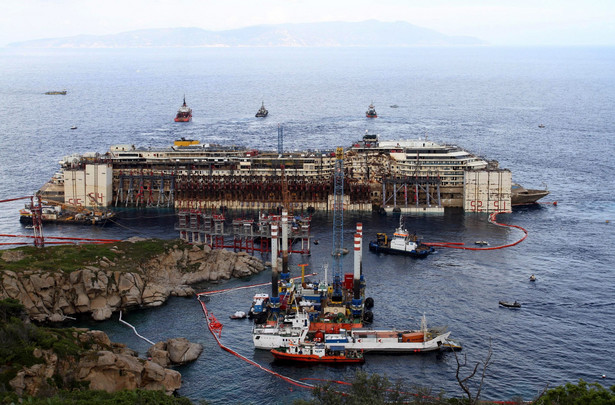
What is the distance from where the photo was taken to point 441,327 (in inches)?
2940

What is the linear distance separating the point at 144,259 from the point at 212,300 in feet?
35.0

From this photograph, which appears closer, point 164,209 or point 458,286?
point 458,286

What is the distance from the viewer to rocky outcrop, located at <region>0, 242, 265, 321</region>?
78.2m

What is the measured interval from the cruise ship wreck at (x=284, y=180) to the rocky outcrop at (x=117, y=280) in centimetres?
3438

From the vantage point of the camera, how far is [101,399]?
53.3m

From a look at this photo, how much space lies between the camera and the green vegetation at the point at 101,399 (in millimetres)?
50469

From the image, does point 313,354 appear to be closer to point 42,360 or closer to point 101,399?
point 101,399

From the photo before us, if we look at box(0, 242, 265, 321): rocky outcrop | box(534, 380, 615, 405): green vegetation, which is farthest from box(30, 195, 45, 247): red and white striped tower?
box(534, 380, 615, 405): green vegetation

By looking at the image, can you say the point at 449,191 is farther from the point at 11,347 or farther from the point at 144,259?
the point at 11,347

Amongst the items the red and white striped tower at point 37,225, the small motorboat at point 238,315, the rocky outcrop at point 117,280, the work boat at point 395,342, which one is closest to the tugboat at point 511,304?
the work boat at point 395,342

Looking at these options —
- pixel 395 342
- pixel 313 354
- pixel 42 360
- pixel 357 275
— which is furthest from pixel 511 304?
pixel 42 360

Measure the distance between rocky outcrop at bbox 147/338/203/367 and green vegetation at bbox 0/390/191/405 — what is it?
12.8 meters

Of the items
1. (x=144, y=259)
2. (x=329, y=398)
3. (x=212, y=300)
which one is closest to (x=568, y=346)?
(x=329, y=398)

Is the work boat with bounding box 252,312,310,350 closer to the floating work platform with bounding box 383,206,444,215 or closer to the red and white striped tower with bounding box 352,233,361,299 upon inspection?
the red and white striped tower with bounding box 352,233,361,299
